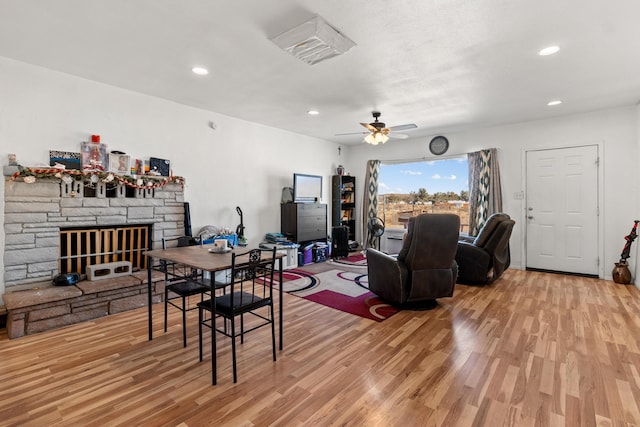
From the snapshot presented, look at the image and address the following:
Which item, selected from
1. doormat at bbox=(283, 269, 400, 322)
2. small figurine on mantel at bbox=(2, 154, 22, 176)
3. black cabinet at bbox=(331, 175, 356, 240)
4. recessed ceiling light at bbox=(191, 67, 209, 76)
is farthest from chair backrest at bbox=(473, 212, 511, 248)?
small figurine on mantel at bbox=(2, 154, 22, 176)

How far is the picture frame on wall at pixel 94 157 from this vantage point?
Answer: 347cm

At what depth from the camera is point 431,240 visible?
3.22 metres

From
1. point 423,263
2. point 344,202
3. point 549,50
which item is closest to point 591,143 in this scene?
point 549,50

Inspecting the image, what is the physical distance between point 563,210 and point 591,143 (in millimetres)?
1092

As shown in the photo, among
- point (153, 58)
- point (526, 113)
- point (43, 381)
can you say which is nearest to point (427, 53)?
point (153, 58)

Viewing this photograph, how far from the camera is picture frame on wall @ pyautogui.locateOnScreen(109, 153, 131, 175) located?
3.66 m

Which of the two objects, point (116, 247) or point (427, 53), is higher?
point (427, 53)

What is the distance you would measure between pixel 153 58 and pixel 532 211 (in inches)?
234

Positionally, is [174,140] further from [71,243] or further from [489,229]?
[489,229]

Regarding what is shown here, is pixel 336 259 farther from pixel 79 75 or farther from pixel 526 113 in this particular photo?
pixel 79 75

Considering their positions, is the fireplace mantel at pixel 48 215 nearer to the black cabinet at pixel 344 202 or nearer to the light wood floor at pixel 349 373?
the light wood floor at pixel 349 373

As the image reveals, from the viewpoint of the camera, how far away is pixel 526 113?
485 centimetres

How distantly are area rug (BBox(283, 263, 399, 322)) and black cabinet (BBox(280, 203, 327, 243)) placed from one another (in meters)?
0.73

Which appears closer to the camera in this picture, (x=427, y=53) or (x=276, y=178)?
(x=427, y=53)
